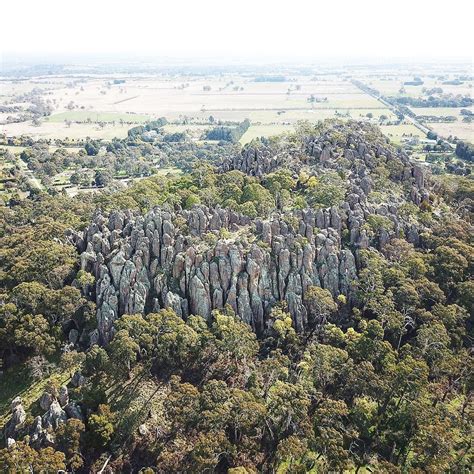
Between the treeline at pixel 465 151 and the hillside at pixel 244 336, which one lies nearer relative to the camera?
the hillside at pixel 244 336

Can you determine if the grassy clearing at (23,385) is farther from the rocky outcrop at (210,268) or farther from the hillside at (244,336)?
the rocky outcrop at (210,268)

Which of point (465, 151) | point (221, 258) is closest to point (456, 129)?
point (465, 151)

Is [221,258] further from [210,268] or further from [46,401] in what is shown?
[46,401]

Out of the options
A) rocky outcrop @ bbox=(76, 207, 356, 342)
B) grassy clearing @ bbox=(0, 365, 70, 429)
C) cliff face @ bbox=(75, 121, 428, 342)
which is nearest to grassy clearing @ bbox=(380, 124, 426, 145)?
cliff face @ bbox=(75, 121, 428, 342)

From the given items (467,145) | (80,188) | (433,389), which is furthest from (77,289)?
(467,145)

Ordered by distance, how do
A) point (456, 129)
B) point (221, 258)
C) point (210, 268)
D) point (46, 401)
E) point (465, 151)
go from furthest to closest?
point (456, 129)
point (465, 151)
point (221, 258)
point (210, 268)
point (46, 401)

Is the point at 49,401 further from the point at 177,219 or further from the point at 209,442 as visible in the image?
the point at 177,219

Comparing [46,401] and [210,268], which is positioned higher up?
[210,268]

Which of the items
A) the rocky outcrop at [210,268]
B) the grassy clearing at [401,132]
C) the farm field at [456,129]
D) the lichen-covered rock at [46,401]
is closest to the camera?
the lichen-covered rock at [46,401]

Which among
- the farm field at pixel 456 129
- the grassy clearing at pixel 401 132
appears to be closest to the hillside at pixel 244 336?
the grassy clearing at pixel 401 132
